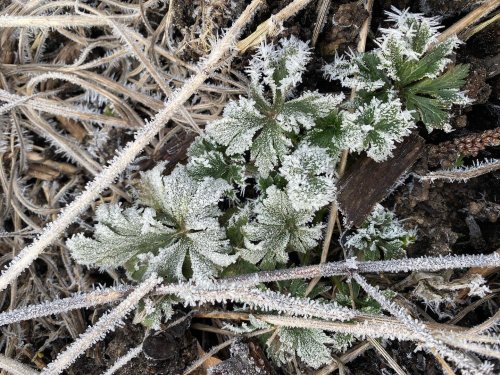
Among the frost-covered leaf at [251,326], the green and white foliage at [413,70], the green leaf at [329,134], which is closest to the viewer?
the green and white foliage at [413,70]

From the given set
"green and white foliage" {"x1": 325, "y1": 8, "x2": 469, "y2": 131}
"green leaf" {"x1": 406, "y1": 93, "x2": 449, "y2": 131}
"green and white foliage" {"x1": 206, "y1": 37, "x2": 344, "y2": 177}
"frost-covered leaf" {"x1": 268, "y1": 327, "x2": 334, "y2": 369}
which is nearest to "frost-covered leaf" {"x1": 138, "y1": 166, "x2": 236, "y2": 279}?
"green and white foliage" {"x1": 206, "y1": 37, "x2": 344, "y2": 177}

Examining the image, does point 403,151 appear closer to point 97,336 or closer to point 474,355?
point 474,355

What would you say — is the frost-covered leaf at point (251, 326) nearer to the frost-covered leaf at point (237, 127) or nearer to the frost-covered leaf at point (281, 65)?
the frost-covered leaf at point (237, 127)

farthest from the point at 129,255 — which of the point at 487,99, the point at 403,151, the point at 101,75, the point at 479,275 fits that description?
the point at 487,99

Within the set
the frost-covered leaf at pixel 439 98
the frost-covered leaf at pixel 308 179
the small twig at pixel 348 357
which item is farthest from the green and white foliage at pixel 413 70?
the small twig at pixel 348 357

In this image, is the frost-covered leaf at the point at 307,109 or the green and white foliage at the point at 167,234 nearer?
the frost-covered leaf at the point at 307,109

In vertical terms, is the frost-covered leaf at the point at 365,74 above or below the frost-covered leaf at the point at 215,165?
above

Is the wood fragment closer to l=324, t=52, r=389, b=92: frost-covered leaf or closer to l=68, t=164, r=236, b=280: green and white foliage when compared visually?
l=324, t=52, r=389, b=92: frost-covered leaf
